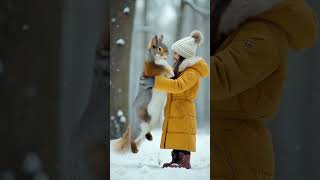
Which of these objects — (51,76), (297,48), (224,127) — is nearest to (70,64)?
(51,76)

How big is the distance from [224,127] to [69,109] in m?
0.55

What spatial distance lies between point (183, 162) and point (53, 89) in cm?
54

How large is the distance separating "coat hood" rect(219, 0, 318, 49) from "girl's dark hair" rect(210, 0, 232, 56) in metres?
0.01

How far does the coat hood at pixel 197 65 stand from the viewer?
163 cm

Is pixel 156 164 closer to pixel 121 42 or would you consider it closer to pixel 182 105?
pixel 182 105

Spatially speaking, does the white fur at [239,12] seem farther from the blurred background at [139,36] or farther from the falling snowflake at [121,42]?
the falling snowflake at [121,42]

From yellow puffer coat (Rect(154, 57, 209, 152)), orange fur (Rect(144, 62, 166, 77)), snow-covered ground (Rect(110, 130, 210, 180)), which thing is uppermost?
orange fur (Rect(144, 62, 166, 77))

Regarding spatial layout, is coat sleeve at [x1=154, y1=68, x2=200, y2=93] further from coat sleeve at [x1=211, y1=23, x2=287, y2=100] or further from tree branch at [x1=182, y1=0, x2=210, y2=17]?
tree branch at [x1=182, y1=0, x2=210, y2=17]

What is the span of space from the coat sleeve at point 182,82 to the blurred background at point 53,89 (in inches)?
8.5

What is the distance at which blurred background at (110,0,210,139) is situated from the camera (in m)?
1.63

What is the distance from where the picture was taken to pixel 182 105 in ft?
5.38

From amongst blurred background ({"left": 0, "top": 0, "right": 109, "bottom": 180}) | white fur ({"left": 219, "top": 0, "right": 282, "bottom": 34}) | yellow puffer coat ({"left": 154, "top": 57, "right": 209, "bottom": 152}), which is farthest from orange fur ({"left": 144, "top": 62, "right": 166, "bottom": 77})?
white fur ({"left": 219, "top": 0, "right": 282, "bottom": 34})

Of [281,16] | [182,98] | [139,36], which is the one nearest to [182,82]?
[182,98]

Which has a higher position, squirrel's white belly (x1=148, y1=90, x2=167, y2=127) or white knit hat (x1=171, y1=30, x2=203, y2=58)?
white knit hat (x1=171, y1=30, x2=203, y2=58)
